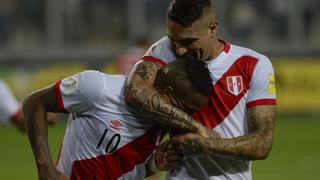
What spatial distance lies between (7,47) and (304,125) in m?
7.49

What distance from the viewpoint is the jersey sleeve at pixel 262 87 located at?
15.5 feet

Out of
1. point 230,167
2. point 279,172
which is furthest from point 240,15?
point 230,167

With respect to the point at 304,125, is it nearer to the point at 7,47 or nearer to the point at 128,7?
the point at 128,7

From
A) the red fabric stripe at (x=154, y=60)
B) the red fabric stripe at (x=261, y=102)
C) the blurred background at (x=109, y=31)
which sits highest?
the red fabric stripe at (x=154, y=60)

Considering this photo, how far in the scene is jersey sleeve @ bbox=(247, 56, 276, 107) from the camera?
473 centimetres

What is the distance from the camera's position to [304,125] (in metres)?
17.5

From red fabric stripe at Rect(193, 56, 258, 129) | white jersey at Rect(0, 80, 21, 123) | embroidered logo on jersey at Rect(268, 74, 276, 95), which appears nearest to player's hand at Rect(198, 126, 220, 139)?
red fabric stripe at Rect(193, 56, 258, 129)

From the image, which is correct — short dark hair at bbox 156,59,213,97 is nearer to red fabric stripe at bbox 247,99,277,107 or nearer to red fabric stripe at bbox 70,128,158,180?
red fabric stripe at bbox 247,99,277,107

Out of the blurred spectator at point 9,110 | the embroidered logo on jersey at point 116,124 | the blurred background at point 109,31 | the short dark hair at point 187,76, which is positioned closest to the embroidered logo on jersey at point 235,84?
the short dark hair at point 187,76

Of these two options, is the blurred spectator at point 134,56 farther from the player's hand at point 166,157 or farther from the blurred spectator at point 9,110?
A: the player's hand at point 166,157

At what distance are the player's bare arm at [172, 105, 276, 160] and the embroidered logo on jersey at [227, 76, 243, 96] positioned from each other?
160mm

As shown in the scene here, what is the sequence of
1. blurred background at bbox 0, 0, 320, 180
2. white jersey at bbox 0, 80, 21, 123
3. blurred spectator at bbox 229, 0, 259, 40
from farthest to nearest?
blurred spectator at bbox 229, 0, 259, 40, blurred background at bbox 0, 0, 320, 180, white jersey at bbox 0, 80, 21, 123

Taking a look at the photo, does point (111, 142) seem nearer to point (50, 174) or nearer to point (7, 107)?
point (50, 174)

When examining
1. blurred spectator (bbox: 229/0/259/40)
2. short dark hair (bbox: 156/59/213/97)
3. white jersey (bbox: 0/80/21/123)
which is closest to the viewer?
short dark hair (bbox: 156/59/213/97)
